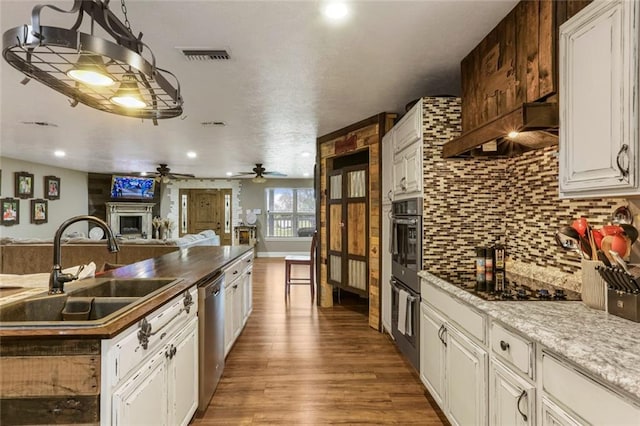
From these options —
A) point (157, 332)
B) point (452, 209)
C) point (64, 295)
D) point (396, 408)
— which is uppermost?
point (452, 209)

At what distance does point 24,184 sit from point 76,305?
739cm

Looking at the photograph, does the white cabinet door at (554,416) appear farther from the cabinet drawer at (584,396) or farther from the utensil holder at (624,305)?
the utensil holder at (624,305)

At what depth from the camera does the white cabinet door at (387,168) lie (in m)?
3.35

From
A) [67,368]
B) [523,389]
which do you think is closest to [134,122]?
[67,368]

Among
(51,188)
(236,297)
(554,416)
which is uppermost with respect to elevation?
(51,188)

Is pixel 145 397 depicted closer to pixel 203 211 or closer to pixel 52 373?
pixel 52 373

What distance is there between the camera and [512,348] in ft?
4.46

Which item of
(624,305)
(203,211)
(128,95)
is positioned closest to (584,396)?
(624,305)

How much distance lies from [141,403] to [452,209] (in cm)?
221

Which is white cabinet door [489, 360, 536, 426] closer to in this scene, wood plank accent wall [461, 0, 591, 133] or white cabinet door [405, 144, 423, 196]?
wood plank accent wall [461, 0, 591, 133]

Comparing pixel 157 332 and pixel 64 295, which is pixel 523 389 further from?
pixel 64 295

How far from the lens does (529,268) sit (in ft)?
7.38

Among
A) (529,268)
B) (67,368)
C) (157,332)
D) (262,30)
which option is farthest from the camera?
(529,268)

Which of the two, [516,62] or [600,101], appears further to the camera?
[516,62]
